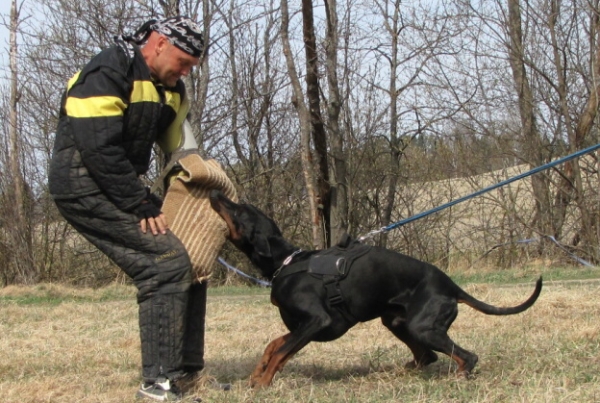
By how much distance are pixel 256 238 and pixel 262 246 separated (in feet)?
0.22

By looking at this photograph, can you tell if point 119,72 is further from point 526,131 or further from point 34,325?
point 526,131

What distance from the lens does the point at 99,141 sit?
381 cm

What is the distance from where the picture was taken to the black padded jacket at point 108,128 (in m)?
3.82

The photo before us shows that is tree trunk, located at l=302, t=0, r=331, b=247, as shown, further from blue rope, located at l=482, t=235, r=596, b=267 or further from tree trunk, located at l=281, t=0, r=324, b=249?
blue rope, located at l=482, t=235, r=596, b=267

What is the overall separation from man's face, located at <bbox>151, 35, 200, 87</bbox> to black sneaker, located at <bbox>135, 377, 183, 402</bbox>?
1.59 meters

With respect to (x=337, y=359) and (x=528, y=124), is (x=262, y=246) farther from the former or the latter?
(x=528, y=124)

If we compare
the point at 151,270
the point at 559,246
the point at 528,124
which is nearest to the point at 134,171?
the point at 151,270

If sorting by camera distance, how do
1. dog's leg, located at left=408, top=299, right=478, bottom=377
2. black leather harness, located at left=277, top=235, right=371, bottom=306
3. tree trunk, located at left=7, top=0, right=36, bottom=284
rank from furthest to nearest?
tree trunk, located at left=7, top=0, right=36, bottom=284, black leather harness, located at left=277, top=235, right=371, bottom=306, dog's leg, located at left=408, top=299, right=478, bottom=377

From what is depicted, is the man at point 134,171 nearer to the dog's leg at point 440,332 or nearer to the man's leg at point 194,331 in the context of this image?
the man's leg at point 194,331

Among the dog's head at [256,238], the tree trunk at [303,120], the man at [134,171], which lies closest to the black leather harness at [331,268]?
the dog's head at [256,238]

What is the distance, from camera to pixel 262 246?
489 centimetres

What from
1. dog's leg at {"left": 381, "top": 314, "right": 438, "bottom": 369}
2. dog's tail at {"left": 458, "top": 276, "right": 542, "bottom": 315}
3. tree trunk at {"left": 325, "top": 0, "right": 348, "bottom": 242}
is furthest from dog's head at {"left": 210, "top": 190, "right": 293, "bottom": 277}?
tree trunk at {"left": 325, "top": 0, "right": 348, "bottom": 242}

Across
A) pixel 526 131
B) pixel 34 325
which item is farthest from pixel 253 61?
pixel 34 325

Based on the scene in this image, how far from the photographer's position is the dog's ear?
488 cm
